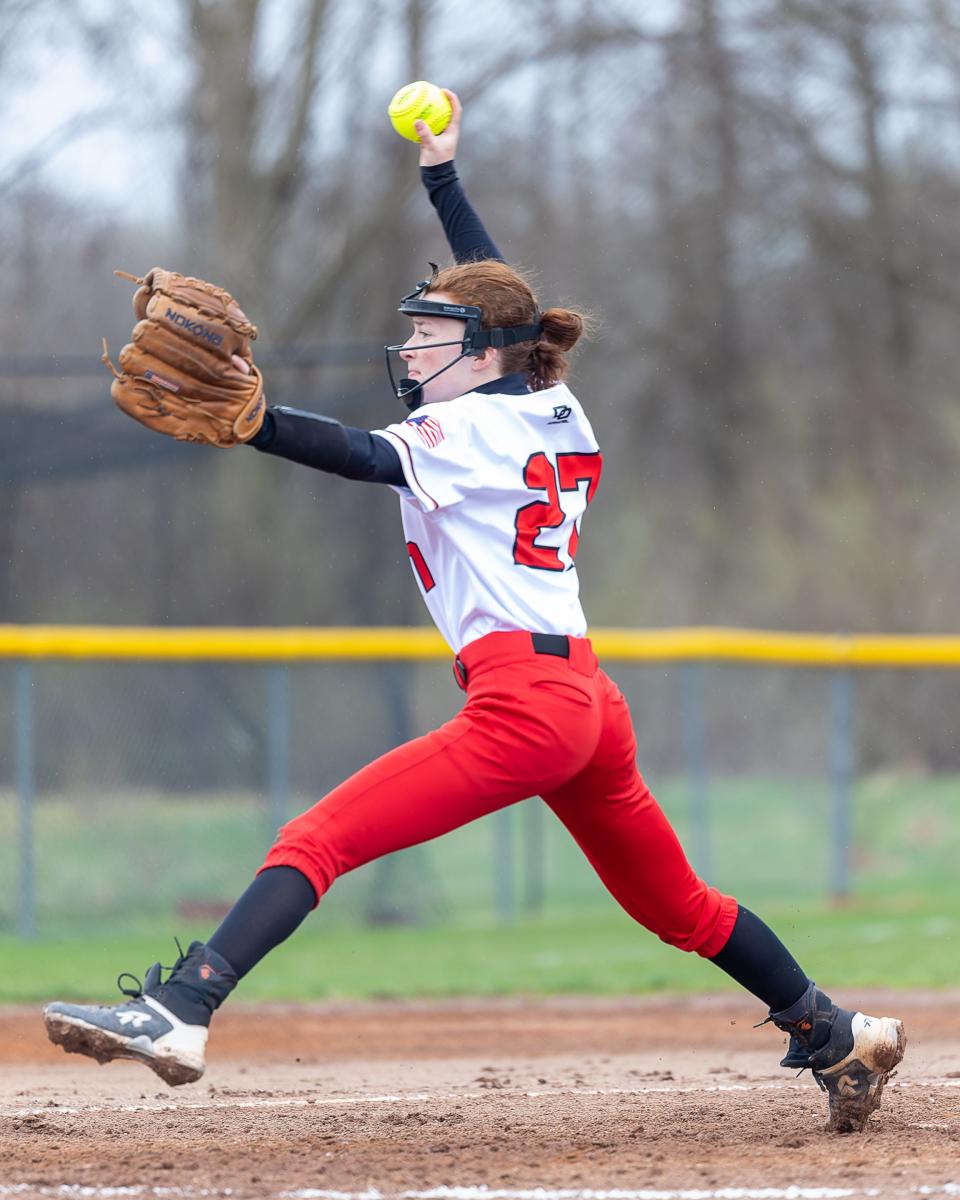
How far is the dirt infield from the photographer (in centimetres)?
295

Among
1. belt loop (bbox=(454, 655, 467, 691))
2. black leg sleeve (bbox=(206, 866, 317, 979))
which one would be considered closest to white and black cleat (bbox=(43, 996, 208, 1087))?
black leg sleeve (bbox=(206, 866, 317, 979))

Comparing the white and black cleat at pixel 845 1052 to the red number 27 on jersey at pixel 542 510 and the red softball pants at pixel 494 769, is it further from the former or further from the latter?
the red number 27 on jersey at pixel 542 510

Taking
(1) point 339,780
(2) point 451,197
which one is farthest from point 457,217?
(1) point 339,780

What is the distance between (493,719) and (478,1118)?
116cm

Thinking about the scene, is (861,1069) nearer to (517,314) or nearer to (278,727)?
(517,314)

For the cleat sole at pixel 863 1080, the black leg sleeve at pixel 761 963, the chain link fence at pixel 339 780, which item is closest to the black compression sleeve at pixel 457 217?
the black leg sleeve at pixel 761 963

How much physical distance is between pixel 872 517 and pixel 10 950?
10256mm

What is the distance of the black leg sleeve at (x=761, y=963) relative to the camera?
3.45 meters

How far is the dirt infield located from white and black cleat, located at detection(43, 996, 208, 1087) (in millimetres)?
220

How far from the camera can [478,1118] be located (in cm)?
376

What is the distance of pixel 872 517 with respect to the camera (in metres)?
16.1

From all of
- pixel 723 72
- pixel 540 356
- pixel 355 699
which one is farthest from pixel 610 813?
pixel 723 72

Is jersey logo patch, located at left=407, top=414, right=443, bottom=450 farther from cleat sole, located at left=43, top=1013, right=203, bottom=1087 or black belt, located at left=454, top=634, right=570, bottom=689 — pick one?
cleat sole, located at left=43, top=1013, right=203, bottom=1087

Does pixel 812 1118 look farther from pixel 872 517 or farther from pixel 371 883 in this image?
pixel 872 517
